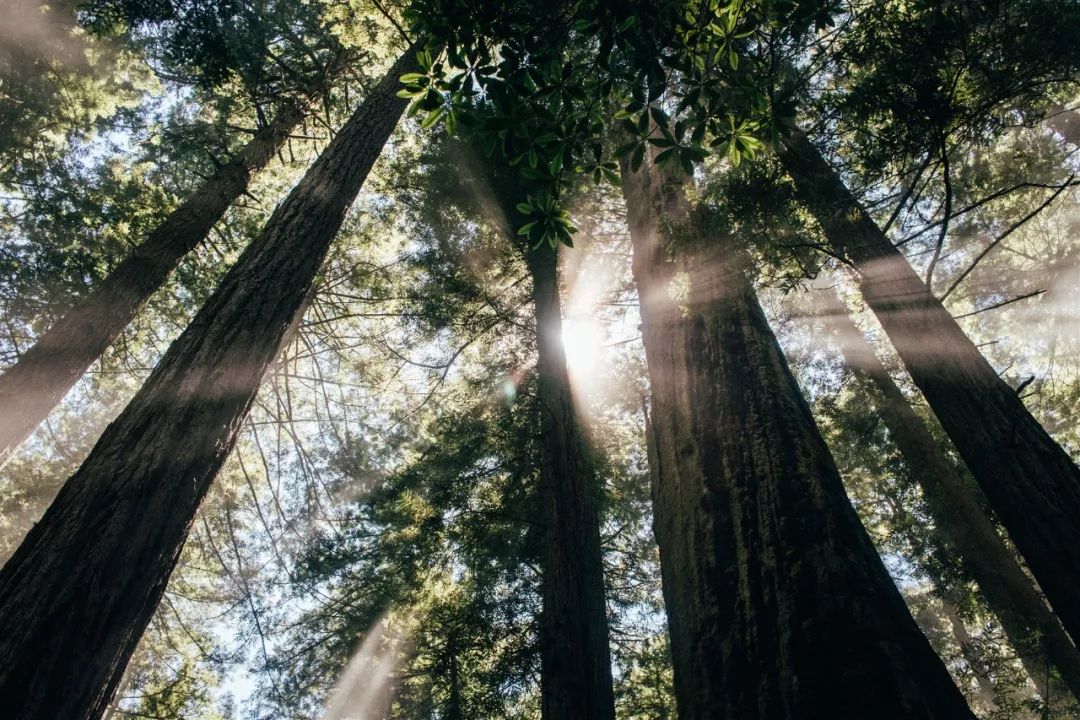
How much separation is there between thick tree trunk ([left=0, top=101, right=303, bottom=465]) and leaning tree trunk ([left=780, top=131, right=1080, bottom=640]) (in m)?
6.72

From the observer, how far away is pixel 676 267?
2.72 m

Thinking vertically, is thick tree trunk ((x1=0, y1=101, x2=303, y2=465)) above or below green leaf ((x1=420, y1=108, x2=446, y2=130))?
above

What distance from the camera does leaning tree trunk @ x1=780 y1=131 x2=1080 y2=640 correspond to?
3096mm

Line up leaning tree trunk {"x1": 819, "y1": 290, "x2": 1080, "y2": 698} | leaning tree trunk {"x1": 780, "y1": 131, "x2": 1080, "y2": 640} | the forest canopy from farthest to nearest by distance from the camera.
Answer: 1. leaning tree trunk {"x1": 819, "y1": 290, "x2": 1080, "y2": 698}
2. leaning tree trunk {"x1": 780, "y1": 131, "x2": 1080, "y2": 640}
3. the forest canopy

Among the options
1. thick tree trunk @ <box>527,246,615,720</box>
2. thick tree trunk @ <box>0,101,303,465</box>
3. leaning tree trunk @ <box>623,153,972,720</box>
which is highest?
thick tree trunk @ <box>0,101,303,465</box>

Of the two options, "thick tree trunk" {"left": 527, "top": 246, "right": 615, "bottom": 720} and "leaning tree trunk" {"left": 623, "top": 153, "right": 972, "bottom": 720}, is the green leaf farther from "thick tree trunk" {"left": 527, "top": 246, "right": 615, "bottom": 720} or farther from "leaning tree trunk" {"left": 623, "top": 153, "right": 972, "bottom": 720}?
"thick tree trunk" {"left": 527, "top": 246, "right": 615, "bottom": 720}

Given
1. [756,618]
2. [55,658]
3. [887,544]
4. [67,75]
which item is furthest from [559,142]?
[67,75]

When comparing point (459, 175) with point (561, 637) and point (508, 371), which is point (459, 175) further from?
point (561, 637)

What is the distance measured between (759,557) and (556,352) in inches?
218

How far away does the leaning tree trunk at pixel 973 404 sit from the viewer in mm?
3096

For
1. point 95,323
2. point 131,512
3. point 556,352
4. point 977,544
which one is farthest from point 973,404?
point 95,323

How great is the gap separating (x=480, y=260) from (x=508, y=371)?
6.96 ft

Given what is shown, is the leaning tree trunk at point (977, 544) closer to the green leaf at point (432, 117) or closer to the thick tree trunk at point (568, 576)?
the thick tree trunk at point (568, 576)

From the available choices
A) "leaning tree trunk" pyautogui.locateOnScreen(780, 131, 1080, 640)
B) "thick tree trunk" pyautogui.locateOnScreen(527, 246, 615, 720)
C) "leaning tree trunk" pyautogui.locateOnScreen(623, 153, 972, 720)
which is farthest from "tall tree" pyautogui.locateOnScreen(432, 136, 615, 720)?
"leaning tree trunk" pyautogui.locateOnScreen(780, 131, 1080, 640)
